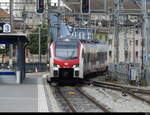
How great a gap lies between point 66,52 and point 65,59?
517 mm

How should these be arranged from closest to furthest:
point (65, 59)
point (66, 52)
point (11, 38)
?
point (11, 38) < point (65, 59) < point (66, 52)

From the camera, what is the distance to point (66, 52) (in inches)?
1192

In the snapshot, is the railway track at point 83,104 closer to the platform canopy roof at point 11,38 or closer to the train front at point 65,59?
the train front at point 65,59

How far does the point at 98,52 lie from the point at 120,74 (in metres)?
3.89

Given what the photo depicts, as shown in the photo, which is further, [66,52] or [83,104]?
[66,52]

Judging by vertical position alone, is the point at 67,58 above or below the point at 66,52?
below

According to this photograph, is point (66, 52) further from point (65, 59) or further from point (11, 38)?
point (11, 38)

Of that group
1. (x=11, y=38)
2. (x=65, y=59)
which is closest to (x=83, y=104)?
(x=65, y=59)

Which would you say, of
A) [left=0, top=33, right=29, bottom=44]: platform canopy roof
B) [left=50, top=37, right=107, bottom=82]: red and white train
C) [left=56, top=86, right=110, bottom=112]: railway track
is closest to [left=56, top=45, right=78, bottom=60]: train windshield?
[left=50, top=37, right=107, bottom=82]: red and white train

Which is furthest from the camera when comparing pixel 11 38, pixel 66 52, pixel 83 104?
pixel 66 52

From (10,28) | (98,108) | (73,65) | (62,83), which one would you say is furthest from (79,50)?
(98,108)

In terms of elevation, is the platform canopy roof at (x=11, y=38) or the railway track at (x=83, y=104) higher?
the platform canopy roof at (x=11, y=38)

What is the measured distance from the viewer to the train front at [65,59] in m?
30.0

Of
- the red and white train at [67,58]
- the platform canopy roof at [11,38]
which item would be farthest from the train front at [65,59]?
the platform canopy roof at [11,38]
